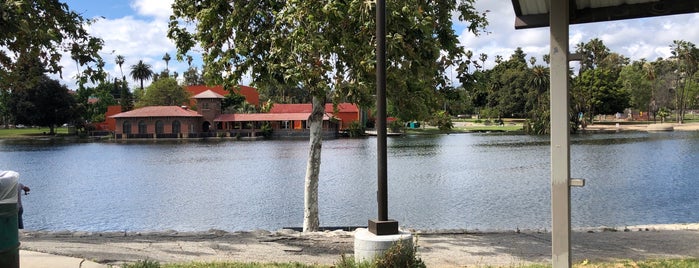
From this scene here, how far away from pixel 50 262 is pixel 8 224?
7.32 ft

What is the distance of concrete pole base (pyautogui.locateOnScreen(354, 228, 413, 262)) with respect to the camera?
602 cm

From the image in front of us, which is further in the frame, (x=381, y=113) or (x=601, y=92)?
(x=601, y=92)

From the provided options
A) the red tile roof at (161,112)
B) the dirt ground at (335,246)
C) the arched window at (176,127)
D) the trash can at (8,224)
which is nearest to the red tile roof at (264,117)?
the red tile roof at (161,112)

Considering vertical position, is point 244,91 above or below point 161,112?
above

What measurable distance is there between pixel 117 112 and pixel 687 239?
327ft

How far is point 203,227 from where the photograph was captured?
17.2 metres

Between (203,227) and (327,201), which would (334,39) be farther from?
(327,201)

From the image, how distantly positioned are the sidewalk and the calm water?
31.2 feet

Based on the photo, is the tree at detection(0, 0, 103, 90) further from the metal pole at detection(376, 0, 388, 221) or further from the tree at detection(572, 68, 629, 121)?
the tree at detection(572, 68, 629, 121)

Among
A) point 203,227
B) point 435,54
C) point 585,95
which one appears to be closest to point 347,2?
point 435,54

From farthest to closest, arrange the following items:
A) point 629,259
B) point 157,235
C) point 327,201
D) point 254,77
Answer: point 327,201 < point 254,77 < point 157,235 < point 629,259

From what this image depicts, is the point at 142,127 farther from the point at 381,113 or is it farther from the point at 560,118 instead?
the point at 560,118

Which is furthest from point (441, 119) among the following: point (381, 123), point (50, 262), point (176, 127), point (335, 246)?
point (176, 127)

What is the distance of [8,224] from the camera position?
196 inches
